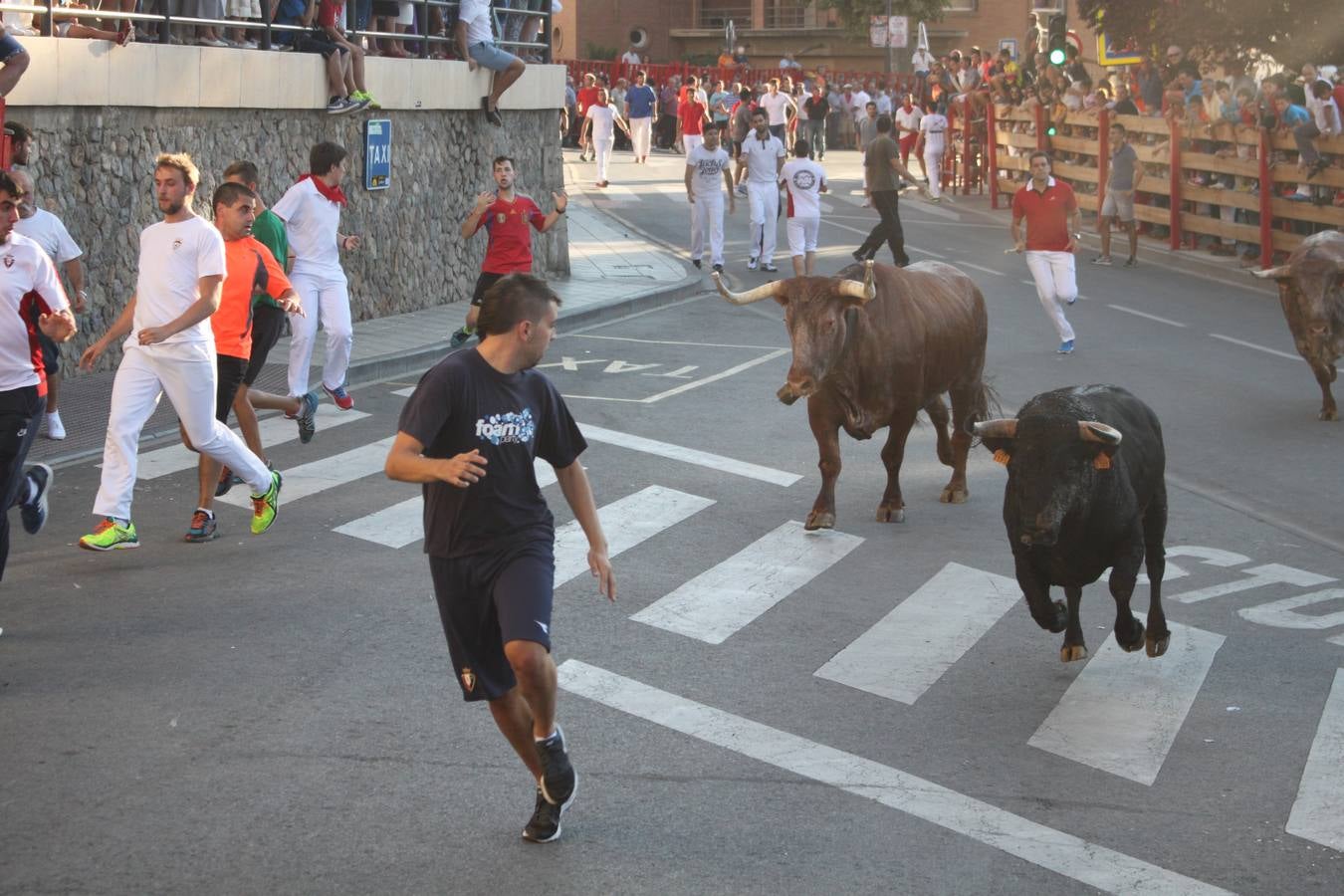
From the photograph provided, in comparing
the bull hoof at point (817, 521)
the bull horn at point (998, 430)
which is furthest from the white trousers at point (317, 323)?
the bull horn at point (998, 430)

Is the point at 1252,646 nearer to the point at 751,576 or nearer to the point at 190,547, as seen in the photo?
the point at 751,576

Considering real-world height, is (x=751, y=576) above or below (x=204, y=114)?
below

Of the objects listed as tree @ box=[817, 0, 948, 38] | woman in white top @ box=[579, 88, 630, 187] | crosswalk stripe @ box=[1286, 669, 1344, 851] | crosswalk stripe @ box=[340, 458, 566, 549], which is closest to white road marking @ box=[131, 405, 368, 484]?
crosswalk stripe @ box=[340, 458, 566, 549]

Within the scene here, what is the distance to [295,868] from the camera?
570cm

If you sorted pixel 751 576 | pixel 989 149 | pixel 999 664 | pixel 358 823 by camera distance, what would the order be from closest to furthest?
pixel 358 823 → pixel 999 664 → pixel 751 576 → pixel 989 149

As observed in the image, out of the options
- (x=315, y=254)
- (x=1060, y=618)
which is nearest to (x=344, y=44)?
(x=315, y=254)

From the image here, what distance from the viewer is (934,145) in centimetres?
4019

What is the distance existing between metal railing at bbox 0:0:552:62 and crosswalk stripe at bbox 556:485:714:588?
23.0ft

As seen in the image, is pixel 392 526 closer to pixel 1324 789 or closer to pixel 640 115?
pixel 1324 789

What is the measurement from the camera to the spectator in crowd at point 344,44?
18.6m

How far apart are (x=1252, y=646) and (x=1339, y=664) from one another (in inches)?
17.0

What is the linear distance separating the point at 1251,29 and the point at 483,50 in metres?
15.4

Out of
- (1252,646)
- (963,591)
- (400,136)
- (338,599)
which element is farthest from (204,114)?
(1252,646)

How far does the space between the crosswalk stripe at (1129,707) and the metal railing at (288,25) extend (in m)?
10.6
